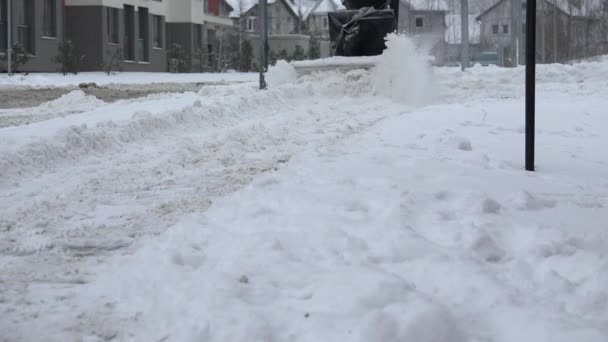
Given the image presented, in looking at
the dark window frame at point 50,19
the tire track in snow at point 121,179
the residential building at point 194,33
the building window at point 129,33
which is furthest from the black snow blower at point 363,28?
the residential building at point 194,33

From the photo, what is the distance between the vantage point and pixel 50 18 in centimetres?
4012

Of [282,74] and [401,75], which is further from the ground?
[282,74]

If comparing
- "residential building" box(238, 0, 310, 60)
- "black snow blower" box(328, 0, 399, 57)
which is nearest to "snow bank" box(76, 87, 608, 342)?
"black snow blower" box(328, 0, 399, 57)

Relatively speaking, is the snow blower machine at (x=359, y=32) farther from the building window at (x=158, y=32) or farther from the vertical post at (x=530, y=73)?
the building window at (x=158, y=32)

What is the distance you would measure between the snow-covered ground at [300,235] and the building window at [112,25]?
3415 centimetres

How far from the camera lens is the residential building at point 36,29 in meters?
35.8

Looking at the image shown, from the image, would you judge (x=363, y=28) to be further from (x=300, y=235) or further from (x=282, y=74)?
(x=300, y=235)

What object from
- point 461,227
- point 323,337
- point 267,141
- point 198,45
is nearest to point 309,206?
point 461,227

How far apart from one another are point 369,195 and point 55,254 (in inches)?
82.4

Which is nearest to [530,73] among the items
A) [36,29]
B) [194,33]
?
[36,29]

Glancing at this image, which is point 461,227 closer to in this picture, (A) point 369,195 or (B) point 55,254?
(A) point 369,195

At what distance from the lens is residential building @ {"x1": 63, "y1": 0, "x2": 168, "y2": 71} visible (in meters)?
42.4

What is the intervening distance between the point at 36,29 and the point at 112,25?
23.3 feet

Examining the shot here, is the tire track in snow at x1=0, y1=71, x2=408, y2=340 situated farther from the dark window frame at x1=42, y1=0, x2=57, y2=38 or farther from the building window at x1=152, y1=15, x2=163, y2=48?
the building window at x1=152, y1=15, x2=163, y2=48
